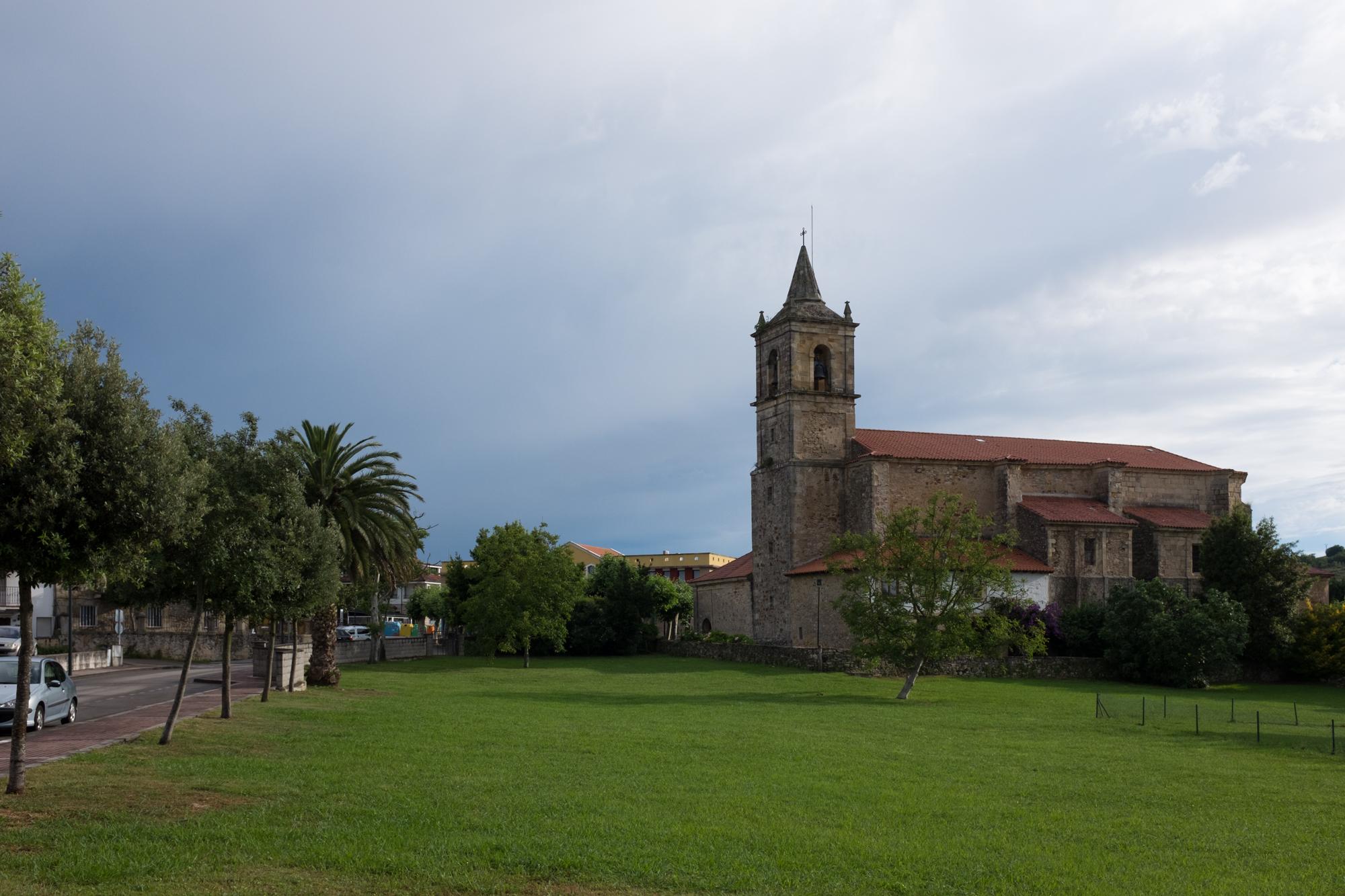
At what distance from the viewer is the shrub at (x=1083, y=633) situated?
182 feet

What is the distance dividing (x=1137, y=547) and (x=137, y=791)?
60.9m

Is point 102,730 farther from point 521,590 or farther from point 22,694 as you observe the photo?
point 521,590

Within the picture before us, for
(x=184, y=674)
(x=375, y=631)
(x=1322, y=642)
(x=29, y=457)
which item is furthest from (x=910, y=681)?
(x=375, y=631)

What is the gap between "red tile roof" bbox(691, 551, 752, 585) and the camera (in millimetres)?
68625

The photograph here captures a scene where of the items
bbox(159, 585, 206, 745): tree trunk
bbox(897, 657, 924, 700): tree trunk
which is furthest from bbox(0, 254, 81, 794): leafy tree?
bbox(897, 657, 924, 700): tree trunk

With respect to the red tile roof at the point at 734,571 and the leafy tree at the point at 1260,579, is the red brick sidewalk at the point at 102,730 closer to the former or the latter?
the red tile roof at the point at 734,571

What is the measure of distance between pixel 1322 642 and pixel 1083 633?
1271 cm

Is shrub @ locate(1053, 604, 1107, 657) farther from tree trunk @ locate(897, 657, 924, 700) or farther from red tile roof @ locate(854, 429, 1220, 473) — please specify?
tree trunk @ locate(897, 657, 924, 700)

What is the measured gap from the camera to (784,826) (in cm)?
1312

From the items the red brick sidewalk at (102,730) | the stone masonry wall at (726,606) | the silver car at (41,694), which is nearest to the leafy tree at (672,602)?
the stone masonry wall at (726,606)

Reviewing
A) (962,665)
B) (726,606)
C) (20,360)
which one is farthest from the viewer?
(726,606)

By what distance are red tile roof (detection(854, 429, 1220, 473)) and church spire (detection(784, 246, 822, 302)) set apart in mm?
8842

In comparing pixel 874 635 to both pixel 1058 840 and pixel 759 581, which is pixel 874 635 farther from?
pixel 1058 840

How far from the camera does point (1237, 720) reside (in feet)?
111
